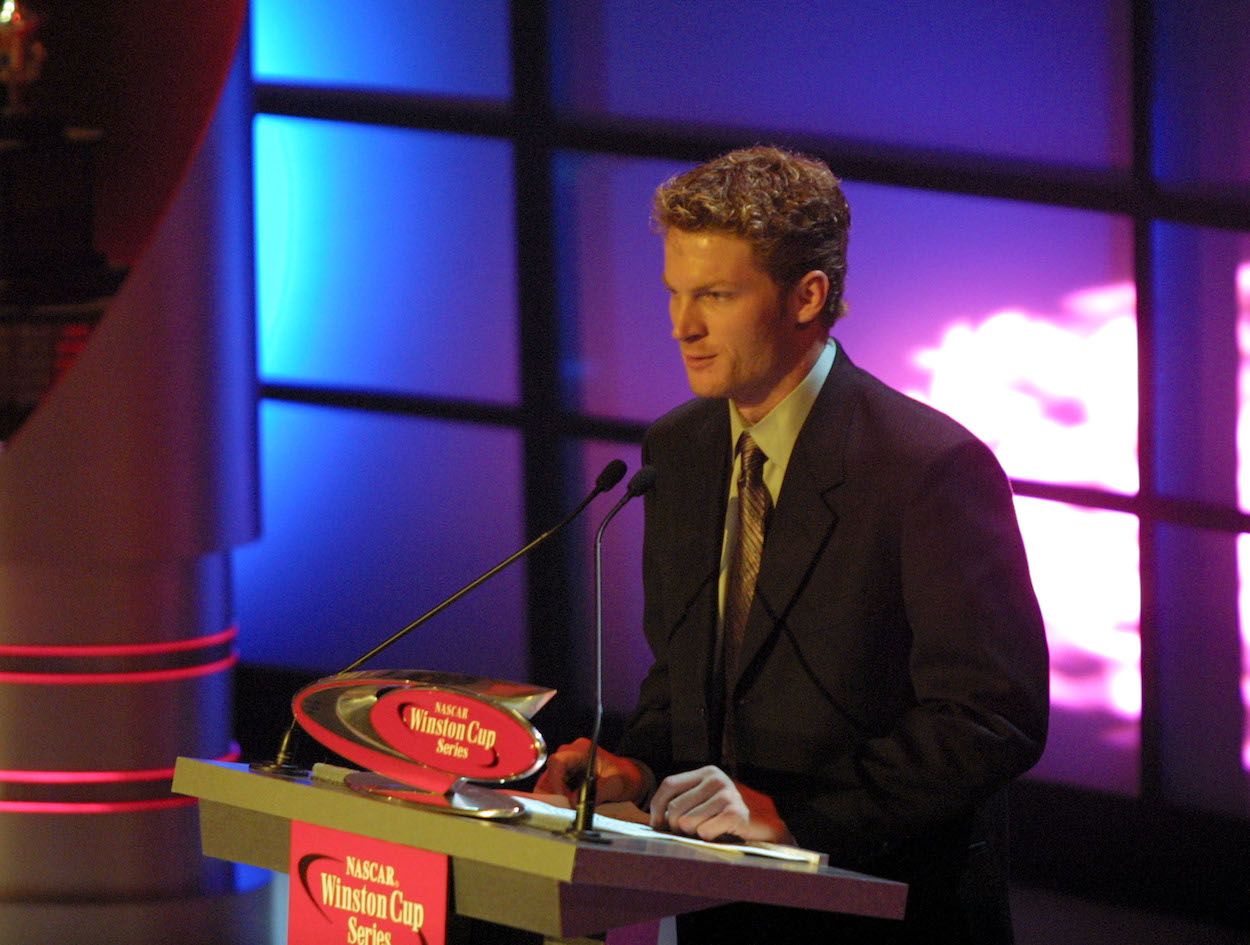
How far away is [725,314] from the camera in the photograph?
2.05 m

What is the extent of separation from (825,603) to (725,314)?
393 mm

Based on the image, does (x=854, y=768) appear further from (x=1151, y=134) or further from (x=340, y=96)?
(x=340, y=96)

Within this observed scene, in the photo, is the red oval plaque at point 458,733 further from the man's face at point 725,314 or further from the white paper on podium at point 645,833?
the man's face at point 725,314

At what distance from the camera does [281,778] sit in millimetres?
1646

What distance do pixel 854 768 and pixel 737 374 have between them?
1.72 feet

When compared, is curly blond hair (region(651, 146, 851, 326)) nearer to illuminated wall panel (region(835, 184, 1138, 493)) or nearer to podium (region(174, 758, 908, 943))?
podium (region(174, 758, 908, 943))

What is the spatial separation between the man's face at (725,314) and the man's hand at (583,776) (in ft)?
1.61

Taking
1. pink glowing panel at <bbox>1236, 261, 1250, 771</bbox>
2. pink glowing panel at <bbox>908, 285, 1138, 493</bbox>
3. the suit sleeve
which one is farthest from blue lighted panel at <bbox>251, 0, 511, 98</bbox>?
the suit sleeve

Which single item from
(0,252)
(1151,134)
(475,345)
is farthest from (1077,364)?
(0,252)

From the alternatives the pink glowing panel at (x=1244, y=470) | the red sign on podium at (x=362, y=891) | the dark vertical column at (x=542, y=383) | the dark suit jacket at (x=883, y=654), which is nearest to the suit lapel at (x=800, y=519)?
the dark suit jacket at (x=883, y=654)

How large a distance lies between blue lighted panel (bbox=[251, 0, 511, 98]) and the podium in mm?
3641

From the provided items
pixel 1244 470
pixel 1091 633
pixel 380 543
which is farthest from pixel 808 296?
pixel 380 543

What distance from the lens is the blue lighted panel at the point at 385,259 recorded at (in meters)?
5.03

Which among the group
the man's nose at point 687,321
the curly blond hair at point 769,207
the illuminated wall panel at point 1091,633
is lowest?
the illuminated wall panel at point 1091,633
